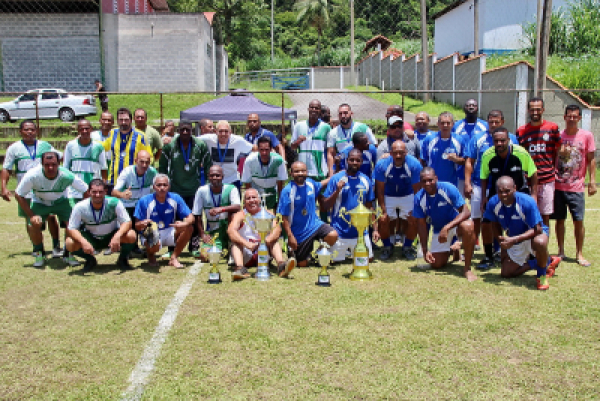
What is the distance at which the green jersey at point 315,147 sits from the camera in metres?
9.30

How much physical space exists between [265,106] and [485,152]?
36.7 feet

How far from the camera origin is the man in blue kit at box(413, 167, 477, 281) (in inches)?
284

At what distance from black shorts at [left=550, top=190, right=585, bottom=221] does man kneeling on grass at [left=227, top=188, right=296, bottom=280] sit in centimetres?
362

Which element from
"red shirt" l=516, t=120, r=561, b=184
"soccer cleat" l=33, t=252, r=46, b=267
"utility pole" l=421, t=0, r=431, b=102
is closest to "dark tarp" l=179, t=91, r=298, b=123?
"soccer cleat" l=33, t=252, r=46, b=267

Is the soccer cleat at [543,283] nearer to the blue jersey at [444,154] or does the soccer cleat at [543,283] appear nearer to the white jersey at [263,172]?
the blue jersey at [444,154]

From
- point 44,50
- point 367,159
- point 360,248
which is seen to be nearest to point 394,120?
point 367,159

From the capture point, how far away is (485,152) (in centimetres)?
741

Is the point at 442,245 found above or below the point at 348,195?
below

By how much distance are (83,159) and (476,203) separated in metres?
5.56

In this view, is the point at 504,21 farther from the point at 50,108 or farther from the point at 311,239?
the point at 311,239

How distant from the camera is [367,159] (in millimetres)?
8719

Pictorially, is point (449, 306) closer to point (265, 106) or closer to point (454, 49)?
point (265, 106)

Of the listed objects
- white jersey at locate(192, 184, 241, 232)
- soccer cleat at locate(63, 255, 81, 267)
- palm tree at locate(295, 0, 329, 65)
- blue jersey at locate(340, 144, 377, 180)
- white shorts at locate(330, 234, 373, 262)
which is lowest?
soccer cleat at locate(63, 255, 81, 267)

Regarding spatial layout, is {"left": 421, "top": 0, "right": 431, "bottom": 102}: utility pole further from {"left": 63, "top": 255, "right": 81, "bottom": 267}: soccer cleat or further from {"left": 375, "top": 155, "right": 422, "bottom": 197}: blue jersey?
{"left": 63, "top": 255, "right": 81, "bottom": 267}: soccer cleat
